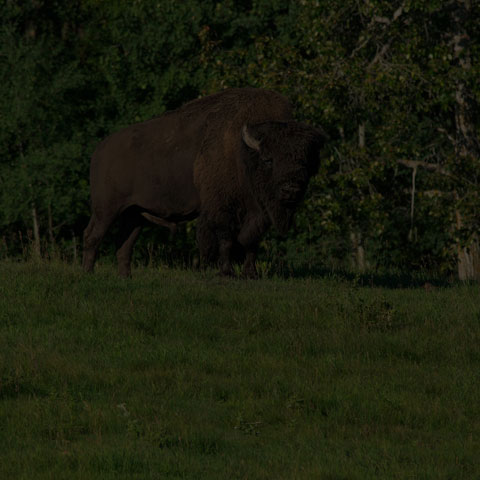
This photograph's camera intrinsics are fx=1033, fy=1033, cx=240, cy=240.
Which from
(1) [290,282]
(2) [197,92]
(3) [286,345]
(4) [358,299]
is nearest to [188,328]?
(3) [286,345]

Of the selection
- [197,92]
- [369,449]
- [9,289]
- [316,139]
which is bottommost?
[369,449]

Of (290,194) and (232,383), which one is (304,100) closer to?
(290,194)

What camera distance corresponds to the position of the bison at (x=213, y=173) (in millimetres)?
13375

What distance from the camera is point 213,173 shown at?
14.4 metres

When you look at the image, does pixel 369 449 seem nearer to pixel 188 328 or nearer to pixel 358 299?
pixel 188 328

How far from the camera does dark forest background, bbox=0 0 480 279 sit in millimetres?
19469

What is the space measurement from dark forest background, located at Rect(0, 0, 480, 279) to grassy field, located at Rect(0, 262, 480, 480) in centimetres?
620

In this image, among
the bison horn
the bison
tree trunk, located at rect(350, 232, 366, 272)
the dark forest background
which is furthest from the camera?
tree trunk, located at rect(350, 232, 366, 272)

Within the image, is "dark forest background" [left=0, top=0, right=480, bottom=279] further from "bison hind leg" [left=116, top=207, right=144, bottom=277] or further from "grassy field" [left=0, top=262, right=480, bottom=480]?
"grassy field" [left=0, top=262, right=480, bottom=480]

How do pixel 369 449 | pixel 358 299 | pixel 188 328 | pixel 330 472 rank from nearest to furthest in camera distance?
1. pixel 330 472
2. pixel 369 449
3. pixel 188 328
4. pixel 358 299

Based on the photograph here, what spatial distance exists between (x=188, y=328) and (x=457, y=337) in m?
2.65

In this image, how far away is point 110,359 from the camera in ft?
30.1

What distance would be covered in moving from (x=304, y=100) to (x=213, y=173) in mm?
5578

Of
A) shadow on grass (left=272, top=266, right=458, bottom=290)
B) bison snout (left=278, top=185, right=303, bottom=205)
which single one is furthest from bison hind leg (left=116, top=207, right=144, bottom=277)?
bison snout (left=278, top=185, right=303, bottom=205)
